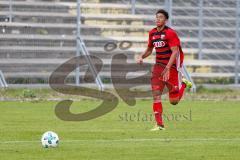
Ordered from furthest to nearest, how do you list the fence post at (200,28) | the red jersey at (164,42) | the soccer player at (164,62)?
1. the fence post at (200,28)
2. the red jersey at (164,42)
3. the soccer player at (164,62)

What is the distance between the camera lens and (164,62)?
16844 millimetres

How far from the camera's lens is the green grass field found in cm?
1193

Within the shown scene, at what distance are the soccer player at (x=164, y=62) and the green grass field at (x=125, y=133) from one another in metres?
0.64

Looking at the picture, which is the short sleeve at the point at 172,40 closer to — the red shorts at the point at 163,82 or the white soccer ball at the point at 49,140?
the red shorts at the point at 163,82

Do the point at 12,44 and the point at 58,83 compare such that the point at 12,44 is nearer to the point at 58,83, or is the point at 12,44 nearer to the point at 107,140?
the point at 58,83

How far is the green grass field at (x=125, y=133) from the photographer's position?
39.1 feet

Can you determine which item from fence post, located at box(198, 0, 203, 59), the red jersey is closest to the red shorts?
the red jersey

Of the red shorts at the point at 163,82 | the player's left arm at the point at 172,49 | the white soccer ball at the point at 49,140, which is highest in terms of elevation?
the player's left arm at the point at 172,49

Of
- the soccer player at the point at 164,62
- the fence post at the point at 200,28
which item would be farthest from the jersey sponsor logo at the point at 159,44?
the fence post at the point at 200,28

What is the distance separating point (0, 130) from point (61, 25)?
43.3 feet

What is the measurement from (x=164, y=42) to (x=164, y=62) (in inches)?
Answer: 18.7

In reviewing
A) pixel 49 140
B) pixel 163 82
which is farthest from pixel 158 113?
pixel 49 140

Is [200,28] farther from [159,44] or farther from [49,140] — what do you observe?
[49,140]

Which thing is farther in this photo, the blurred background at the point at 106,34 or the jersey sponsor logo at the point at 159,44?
the blurred background at the point at 106,34
